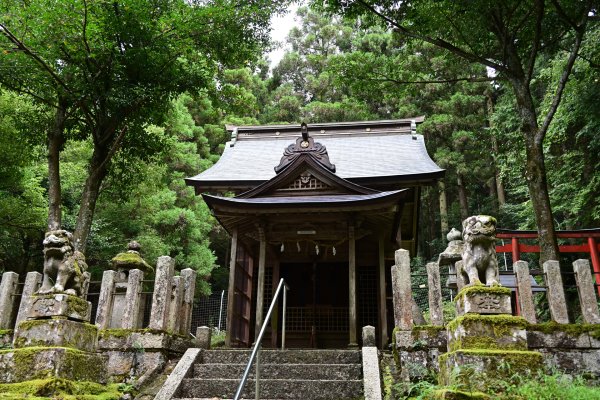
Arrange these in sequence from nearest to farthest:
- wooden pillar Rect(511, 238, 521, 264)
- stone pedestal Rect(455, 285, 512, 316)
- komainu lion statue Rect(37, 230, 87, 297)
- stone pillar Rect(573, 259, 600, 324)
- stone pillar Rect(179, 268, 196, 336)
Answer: stone pedestal Rect(455, 285, 512, 316) → komainu lion statue Rect(37, 230, 87, 297) → stone pillar Rect(573, 259, 600, 324) → stone pillar Rect(179, 268, 196, 336) → wooden pillar Rect(511, 238, 521, 264)

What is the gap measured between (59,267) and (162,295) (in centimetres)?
218

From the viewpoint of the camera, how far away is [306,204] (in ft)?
31.3

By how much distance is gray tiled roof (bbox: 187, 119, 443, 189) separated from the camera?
1255cm

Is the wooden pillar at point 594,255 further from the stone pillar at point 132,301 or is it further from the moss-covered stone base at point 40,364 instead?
the moss-covered stone base at point 40,364

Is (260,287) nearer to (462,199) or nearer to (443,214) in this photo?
(443,214)

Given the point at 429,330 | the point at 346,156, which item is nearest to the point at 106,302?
the point at 429,330

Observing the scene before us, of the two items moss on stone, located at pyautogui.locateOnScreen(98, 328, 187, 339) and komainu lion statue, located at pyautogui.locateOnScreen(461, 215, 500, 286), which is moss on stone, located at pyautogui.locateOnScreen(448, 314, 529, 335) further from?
moss on stone, located at pyautogui.locateOnScreen(98, 328, 187, 339)

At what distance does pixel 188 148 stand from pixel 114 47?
448 inches

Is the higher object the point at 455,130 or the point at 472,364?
the point at 455,130

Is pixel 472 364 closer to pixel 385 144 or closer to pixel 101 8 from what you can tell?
pixel 101 8

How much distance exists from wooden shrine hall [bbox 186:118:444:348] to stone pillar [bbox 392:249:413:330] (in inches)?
71.6

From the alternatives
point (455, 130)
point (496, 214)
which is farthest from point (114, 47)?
point (496, 214)

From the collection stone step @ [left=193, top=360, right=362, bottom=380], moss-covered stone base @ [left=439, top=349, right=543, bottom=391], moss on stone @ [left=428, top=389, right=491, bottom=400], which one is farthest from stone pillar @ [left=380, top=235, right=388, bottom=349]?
moss on stone @ [left=428, top=389, right=491, bottom=400]

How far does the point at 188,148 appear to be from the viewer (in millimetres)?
20703
